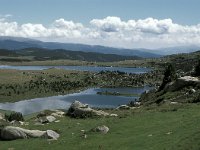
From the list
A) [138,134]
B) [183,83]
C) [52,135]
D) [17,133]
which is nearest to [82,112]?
[17,133]

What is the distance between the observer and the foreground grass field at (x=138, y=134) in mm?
→ 34319

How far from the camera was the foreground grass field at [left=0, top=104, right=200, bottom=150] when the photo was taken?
34319 mm

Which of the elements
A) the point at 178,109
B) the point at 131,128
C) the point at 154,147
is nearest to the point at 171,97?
the point at 178,109

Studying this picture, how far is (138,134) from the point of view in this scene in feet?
135

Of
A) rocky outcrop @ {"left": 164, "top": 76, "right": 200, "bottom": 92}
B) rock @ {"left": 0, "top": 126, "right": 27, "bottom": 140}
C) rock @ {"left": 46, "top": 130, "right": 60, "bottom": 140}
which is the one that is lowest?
rock @ {"left": 0, "top": 126, "right": 27, "bottom": 140}

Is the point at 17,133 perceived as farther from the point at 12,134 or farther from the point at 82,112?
the point at 82,112

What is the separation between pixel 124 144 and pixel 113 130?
8596mm

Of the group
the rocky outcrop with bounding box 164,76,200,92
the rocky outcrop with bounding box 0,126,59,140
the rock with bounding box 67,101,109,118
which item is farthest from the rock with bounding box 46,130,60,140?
the rocky outcrop with bounding box 164,76,200,92

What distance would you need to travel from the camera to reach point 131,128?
1777 inches

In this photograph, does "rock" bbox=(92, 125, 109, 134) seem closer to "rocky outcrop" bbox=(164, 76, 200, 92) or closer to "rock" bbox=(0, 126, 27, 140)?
"rock" bbox=(0, 126, 27, 140)

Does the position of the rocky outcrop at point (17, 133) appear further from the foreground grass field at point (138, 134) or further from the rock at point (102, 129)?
the rock at point (102, 129)

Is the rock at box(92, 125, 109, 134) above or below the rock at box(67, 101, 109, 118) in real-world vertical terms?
above

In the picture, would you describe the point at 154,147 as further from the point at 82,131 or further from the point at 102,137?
the point at 82,131

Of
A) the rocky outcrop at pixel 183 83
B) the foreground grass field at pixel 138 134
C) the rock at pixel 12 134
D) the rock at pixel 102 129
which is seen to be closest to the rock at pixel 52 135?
the foreground grass field at pixel 138 134
